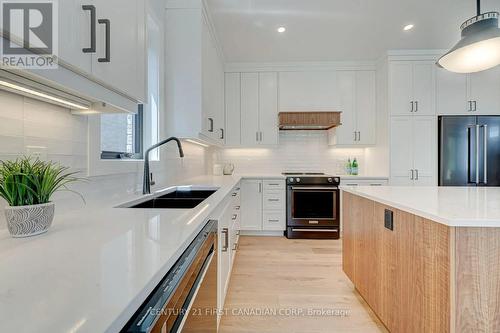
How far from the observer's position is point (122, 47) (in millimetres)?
1008

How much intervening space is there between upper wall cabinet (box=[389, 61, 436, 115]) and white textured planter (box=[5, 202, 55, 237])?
151 inches

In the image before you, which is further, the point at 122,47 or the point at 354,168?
the point at 354,168

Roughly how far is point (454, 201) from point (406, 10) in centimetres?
216

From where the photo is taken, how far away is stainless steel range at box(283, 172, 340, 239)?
349 centimetres

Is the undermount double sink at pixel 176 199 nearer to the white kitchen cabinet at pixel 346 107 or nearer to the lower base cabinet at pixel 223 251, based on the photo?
the lower base cabinet at pixel 223 251

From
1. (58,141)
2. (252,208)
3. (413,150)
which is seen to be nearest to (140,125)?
(58,141)

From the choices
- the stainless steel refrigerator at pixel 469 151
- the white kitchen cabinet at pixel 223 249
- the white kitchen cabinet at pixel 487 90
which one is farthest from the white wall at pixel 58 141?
the white kitchen cabinet at pixel 487 90

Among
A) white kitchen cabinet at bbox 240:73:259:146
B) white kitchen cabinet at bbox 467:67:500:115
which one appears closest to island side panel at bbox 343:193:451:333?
white kitchen cabinet at bbox 240:73:259:146

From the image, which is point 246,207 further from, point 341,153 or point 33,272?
point 33,272

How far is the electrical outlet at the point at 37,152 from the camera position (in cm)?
93

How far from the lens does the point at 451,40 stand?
3.17m

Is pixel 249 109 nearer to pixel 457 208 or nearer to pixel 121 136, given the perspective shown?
pixel 121 136

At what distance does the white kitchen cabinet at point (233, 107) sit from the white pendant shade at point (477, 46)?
2651 millimetres

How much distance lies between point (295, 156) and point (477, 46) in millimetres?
2738
